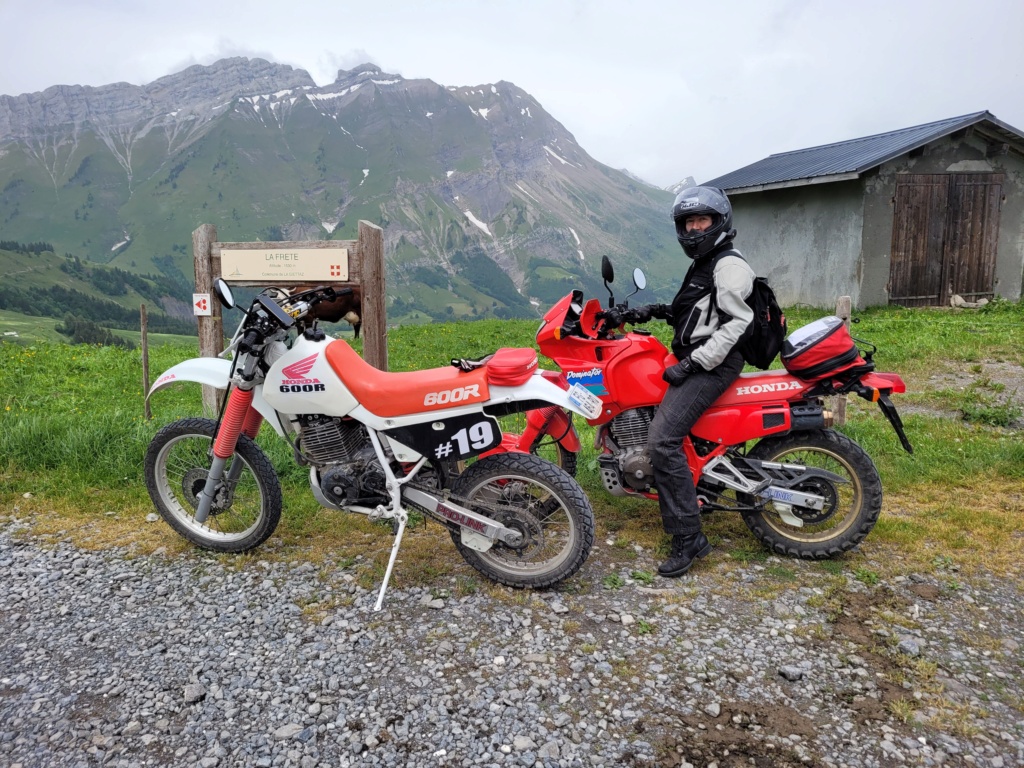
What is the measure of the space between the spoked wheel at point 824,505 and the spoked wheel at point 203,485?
3.07m

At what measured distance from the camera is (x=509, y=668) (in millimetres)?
3551

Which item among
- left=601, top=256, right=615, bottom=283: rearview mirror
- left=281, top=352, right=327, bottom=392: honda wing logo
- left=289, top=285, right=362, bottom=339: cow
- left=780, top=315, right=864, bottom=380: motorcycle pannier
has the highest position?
left=601, top=256, right=615, bottom=283: rearview mirror

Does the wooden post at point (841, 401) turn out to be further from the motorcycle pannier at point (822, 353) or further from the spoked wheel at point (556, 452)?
the spoked wheel at point (556, 452)

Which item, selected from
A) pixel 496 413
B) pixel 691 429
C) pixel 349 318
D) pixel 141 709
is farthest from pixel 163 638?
pixel 691 429

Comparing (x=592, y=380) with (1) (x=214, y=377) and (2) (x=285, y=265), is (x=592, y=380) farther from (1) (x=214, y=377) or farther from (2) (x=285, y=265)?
(2) (x=285, y=265)

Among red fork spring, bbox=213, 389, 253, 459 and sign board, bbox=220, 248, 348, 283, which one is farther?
sign board, bbox=220, 248, 348, 283

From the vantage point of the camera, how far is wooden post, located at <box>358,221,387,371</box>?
248 inches

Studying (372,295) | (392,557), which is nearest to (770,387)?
(392,557)

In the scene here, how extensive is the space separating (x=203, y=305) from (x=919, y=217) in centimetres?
1741

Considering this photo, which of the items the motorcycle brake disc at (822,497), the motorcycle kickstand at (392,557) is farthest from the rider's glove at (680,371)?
the motorcycle kickstand at (392,557)

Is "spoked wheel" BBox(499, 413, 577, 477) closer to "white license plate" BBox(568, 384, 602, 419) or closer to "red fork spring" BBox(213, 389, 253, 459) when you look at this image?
"white license plate" BBox(568, 384, 602, 419)

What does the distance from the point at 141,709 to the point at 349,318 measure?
10.4 ft

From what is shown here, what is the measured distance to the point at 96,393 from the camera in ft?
36.9

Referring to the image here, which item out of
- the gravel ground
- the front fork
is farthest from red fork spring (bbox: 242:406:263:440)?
the gravel ground
